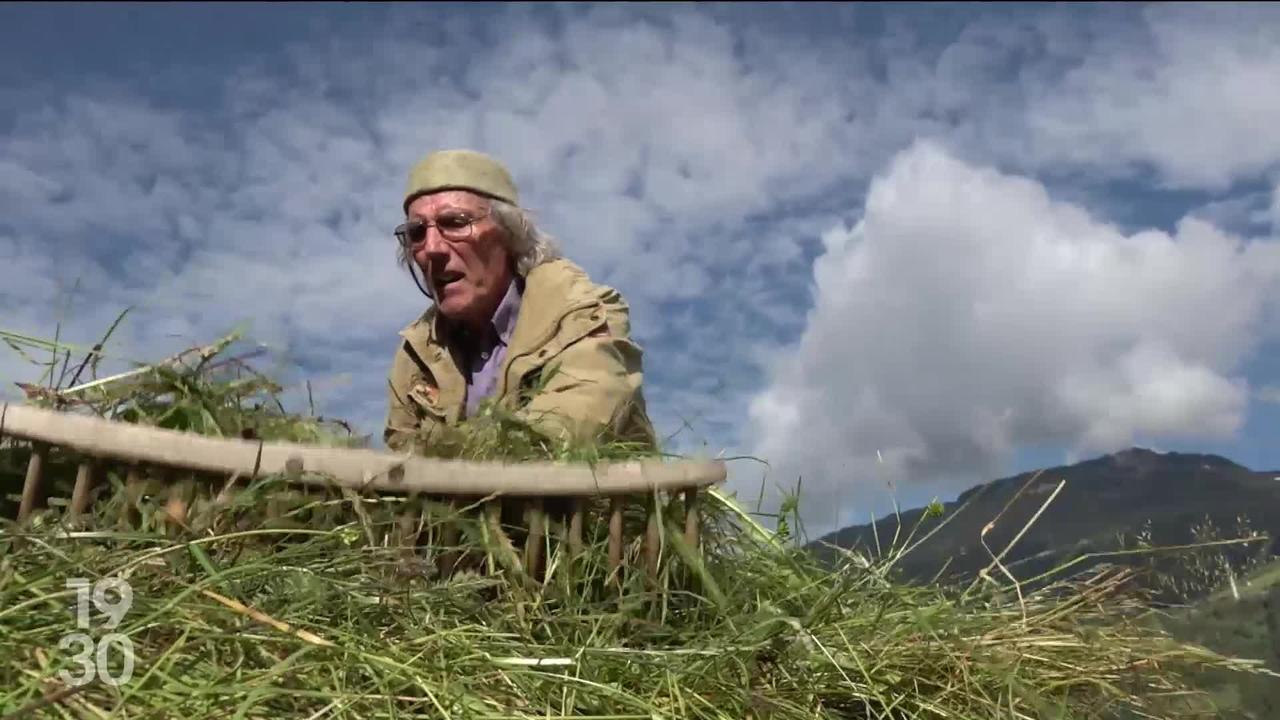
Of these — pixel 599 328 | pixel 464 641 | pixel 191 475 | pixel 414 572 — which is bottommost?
pixel 464 641

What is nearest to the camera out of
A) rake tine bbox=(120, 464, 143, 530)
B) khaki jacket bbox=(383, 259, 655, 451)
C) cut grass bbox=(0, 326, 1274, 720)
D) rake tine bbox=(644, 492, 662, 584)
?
cut grass bbox=(0, 326, 1274, 720)

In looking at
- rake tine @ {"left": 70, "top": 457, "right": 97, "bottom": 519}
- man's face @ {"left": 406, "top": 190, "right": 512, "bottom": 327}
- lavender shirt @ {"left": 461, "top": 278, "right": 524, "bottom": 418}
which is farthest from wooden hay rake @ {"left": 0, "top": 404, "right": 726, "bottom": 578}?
man's face @ {"left": 406, "top": 190, "right": 512, "bottom": 327}

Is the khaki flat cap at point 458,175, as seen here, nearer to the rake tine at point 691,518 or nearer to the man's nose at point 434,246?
the man's nose at point 434,246

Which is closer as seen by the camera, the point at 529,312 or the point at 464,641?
the point at 464,641

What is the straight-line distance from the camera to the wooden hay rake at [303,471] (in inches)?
71.6

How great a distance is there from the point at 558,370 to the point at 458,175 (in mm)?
955

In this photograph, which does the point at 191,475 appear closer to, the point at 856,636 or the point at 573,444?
the point at 573,444

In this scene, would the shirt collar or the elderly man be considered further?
the shirt collar

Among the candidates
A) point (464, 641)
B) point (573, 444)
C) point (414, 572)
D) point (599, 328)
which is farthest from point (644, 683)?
point (599, 328)

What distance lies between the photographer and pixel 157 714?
4.51 feet

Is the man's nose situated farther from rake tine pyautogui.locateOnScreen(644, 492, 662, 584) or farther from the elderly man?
rake tine pyautogui.locateOnScreen(644, 492, 662, 584)

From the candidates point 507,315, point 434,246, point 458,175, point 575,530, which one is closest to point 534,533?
point 575,530

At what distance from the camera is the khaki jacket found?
2664 millimetres

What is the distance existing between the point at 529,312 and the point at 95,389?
125 cm
